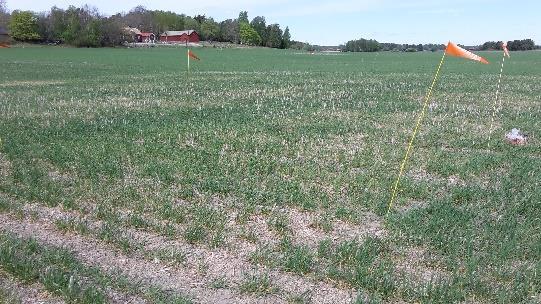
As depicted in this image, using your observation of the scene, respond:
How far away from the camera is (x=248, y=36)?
5635 inches

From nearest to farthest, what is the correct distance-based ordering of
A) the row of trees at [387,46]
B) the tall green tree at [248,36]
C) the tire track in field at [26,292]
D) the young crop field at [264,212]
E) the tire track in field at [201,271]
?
the tire track in field at [26,292], the tire track in field at [201,271], the young crop field at [264,212], the row of trees at [387,46], the tall green tree at [248,36]

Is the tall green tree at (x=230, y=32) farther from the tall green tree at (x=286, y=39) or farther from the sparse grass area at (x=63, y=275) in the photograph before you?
the sparse grass area at (x=63, y=275)

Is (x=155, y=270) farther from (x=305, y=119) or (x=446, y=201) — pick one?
(x=305, y=119)

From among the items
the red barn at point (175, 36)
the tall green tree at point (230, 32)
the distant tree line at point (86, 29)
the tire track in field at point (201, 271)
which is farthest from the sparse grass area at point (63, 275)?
the tall green tree at point (230, 32)

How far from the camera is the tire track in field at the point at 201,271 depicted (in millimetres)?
5426

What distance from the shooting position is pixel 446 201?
823cm

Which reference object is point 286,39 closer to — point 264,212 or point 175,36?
point 175,36

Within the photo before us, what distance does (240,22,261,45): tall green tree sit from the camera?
14300cm

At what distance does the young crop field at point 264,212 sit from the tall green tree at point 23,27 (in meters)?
94.3

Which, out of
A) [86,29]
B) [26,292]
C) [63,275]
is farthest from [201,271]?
[86,29]

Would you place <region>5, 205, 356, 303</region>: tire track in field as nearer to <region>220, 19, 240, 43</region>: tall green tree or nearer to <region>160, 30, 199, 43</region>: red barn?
<region>160, 30, 199, 43</region>: red barn

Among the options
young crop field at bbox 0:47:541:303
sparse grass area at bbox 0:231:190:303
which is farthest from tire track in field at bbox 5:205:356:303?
sparse grass area at bbox 0:231:190:303

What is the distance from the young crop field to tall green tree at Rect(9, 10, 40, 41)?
9428 centimetres

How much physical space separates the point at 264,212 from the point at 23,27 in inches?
4100
